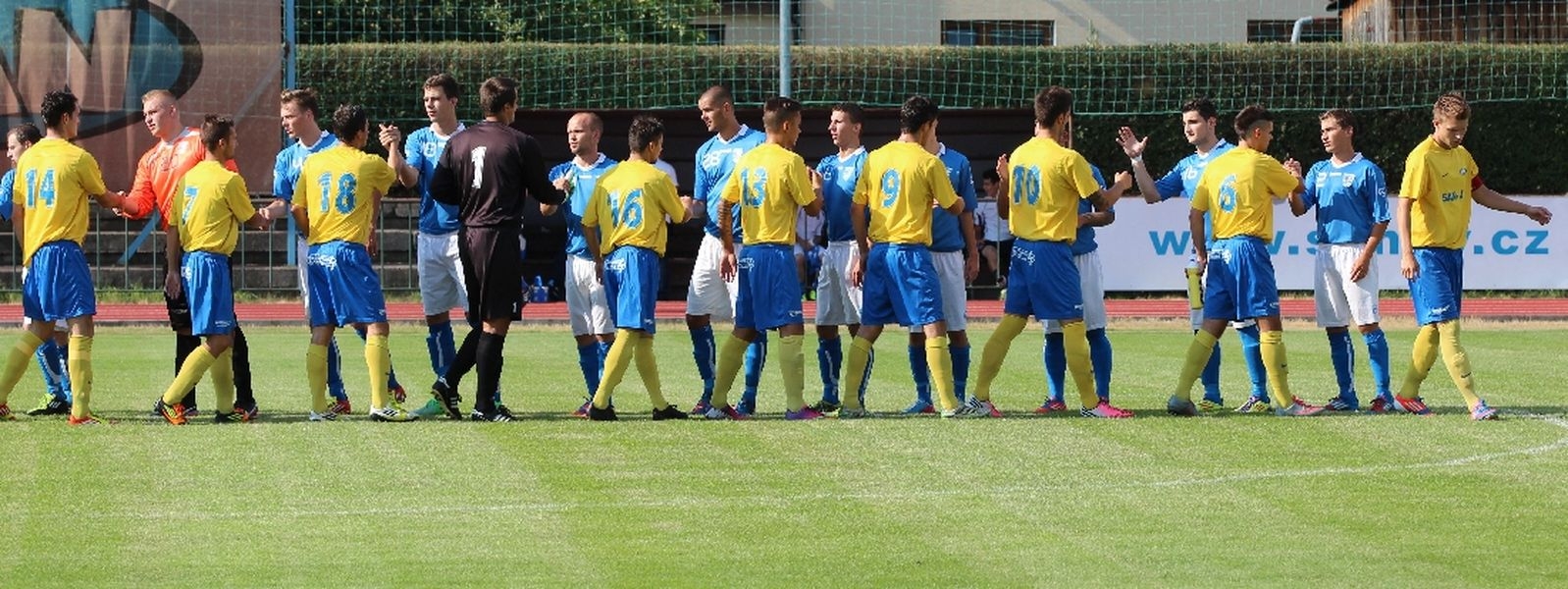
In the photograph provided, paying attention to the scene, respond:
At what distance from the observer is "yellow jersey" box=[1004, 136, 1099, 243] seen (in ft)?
40.2

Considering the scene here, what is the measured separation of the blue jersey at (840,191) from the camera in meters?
13.0

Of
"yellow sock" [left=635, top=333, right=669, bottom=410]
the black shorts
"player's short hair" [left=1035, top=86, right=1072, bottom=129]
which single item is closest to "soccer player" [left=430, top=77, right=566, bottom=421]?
the black shorts

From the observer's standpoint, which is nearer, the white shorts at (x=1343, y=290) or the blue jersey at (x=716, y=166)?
the white shorts at (x=1343, y=290)

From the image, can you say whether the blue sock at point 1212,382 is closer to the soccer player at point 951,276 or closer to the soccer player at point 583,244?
the soccer player at point 951,276

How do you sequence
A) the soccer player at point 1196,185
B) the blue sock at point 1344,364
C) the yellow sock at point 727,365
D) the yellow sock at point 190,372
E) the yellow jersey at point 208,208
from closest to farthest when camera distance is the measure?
the yellow sock at point 190,372 < the yellow jersey at point 208,208 < the yellow sock at point 727,365 < the soccer player at point 1196,185 < the blue sock at point 1344,364

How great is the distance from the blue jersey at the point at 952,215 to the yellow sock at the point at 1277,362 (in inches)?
73.2

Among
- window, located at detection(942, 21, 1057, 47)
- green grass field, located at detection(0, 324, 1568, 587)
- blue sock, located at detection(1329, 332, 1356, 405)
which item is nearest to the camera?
green grass field, located at detection(0, 324, 1568, 587)

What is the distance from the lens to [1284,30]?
118 ft

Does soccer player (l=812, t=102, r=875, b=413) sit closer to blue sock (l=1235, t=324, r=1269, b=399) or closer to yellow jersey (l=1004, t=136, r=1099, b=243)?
yellow jersey (l=1004, t=136, r=1099, b=243)

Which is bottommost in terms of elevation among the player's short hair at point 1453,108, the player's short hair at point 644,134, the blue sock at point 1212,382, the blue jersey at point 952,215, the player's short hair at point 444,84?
the blue sock at point 1212,382

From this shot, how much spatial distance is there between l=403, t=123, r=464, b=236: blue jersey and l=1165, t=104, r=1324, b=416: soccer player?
169 inches

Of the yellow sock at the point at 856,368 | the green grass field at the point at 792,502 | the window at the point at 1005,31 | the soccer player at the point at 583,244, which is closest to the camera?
the green grass field at the point at 792,502

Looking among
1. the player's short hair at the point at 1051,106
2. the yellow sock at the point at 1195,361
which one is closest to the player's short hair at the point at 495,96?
the player's short hair at the point at 1051,106

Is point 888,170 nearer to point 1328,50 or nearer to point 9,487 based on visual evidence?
point 9,487
